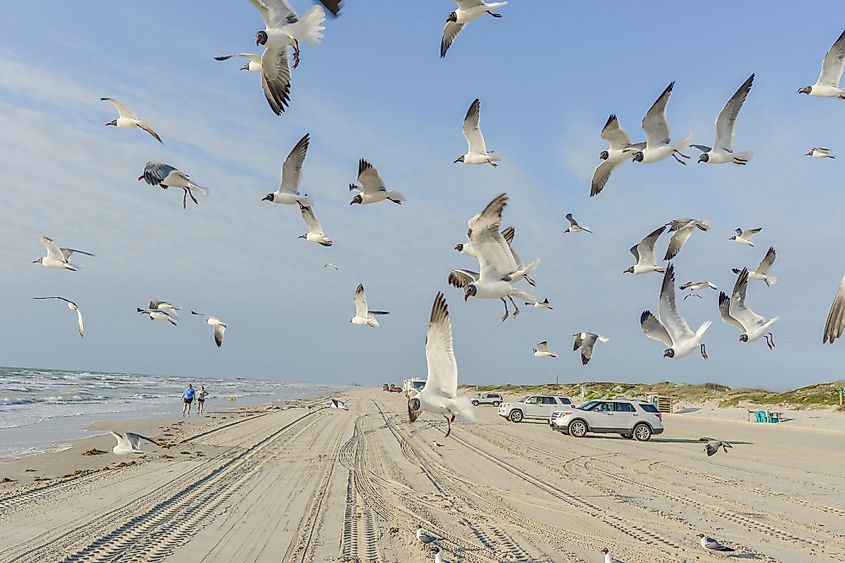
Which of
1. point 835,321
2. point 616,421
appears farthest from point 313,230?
point 616,421

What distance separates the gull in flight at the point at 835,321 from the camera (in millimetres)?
7480

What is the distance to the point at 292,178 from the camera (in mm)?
13547

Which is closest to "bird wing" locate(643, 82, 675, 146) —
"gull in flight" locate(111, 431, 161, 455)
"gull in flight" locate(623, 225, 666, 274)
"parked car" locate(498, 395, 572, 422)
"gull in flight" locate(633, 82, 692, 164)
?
"gull in flight" locate(633, 82, 692, 164)

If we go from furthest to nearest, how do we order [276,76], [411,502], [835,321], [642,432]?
[642,432], [411,502], [276,76], [835,321]

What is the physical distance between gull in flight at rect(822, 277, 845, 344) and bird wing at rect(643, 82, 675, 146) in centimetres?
583

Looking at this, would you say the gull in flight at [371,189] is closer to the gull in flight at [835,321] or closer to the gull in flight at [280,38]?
the gull in flight at [280,38]

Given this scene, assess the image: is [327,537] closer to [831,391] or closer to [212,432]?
[212,432]

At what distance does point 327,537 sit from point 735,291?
798 centimetres

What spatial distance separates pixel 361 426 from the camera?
92.6ft

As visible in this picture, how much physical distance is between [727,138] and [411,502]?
27.8 feet

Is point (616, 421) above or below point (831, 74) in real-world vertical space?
below

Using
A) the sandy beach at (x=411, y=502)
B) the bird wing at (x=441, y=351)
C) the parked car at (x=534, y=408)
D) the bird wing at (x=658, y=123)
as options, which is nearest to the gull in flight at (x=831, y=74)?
the bird wing at (x=658, y=123)

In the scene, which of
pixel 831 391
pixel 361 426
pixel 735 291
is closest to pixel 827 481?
pixel 735 291

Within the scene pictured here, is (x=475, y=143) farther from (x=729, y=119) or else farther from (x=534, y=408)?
(x=534, y=408)
